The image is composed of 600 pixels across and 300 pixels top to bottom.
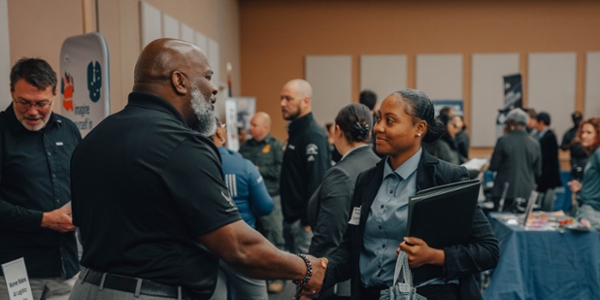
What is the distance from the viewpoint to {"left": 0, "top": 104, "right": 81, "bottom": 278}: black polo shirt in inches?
90.9

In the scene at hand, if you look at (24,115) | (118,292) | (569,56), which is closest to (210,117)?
(118,292)

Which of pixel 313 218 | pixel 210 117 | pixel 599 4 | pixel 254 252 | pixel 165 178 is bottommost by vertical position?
pixel 313 218

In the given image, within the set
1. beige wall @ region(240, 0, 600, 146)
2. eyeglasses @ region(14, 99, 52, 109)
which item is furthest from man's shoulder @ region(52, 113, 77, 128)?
beige wall @ region(240, 0, 600, 146)

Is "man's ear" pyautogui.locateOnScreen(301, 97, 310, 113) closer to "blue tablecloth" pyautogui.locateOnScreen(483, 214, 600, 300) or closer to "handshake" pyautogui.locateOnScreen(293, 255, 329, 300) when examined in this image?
"blue tablecloth" pyautogui.locateOnScreen(483, 214, 600, 300)

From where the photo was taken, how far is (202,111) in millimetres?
1607

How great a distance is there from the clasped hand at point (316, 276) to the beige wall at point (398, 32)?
9808 millimetres

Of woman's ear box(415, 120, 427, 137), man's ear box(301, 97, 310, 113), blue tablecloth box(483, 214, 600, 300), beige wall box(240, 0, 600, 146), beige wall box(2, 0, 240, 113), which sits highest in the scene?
beige wall box(240, 0, 600, 146)

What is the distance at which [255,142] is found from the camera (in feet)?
19.4

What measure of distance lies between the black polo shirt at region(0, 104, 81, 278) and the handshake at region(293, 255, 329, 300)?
3.90ft

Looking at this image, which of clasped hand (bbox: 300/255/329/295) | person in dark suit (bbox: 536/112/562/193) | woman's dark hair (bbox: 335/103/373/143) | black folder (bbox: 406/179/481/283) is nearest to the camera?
black folder (bbox: 406/179/481/283)

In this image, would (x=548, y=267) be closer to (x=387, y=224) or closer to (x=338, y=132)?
(x=338, y=132)

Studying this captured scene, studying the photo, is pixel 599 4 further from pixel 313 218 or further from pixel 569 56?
pixel 313 218

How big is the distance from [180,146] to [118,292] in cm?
43

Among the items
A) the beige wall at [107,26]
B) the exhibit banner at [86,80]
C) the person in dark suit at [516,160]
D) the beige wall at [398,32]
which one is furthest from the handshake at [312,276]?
the beige wall at [398,32]
